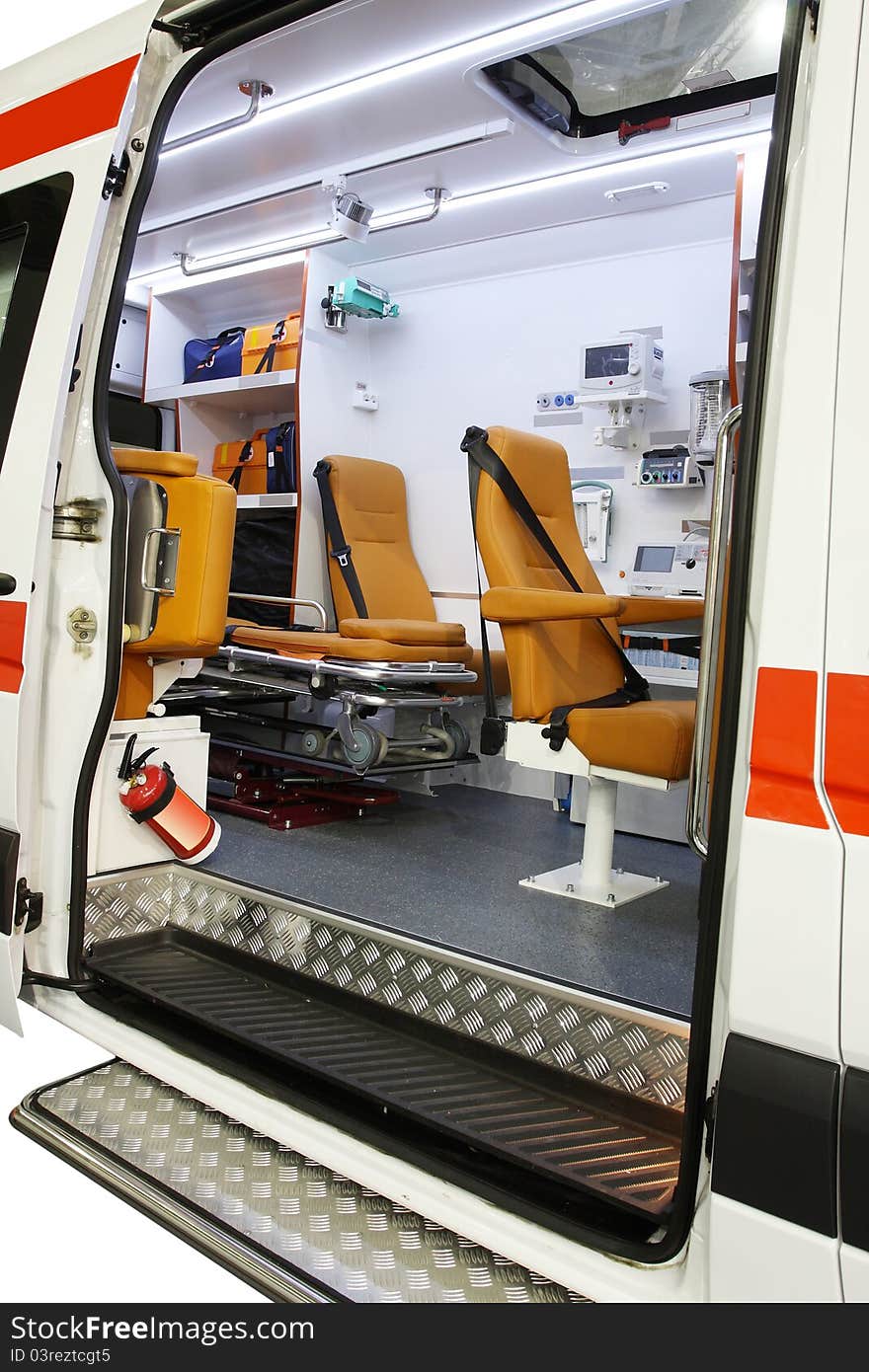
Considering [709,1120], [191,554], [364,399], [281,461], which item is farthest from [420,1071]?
[364,399]

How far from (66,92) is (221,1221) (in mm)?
2651

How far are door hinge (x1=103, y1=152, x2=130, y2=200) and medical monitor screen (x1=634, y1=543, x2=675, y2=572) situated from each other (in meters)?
3.14

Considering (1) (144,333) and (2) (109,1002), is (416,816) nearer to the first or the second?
(2) (109,1002)

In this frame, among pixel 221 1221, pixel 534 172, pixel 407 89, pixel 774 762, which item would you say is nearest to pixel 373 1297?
pixel 221 1221

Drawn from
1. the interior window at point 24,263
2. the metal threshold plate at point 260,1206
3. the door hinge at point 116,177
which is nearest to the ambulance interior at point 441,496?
the metal threshold plate at point 260,1206

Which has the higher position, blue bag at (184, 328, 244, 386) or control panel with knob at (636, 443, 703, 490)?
blue bag at (184, 328, 244, 386)

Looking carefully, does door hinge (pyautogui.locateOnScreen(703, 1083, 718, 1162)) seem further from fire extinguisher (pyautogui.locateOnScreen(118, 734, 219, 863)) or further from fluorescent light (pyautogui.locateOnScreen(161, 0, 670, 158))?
fluorescent light (pyautogui.locateOnScreen(161, 0, 670, 158))

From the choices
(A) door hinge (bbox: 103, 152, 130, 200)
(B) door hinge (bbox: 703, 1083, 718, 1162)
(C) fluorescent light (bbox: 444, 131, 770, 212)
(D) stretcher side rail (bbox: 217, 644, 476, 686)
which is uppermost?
(C) fluorescent light (bbox: 444, 131, 770, 212)

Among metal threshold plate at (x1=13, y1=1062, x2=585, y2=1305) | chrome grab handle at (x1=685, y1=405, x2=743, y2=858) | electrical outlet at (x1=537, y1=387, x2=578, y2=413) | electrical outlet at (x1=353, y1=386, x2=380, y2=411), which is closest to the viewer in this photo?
chrome grab handle at (x1=685, y1=405, x2=743, y2=858)

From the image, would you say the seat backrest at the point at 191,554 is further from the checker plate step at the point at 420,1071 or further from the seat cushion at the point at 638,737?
the seat cushion at the point at 638,737

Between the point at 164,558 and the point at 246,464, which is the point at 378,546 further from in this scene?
the point at 164,558

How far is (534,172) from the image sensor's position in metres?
4.62

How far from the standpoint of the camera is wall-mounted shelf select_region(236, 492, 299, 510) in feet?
18.4

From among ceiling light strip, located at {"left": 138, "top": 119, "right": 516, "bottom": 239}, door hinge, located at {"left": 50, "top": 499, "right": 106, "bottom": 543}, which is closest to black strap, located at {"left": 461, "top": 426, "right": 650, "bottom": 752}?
door hinge, located at {"left": 50, "top": 499, "right": 106, "bottom": 543}
